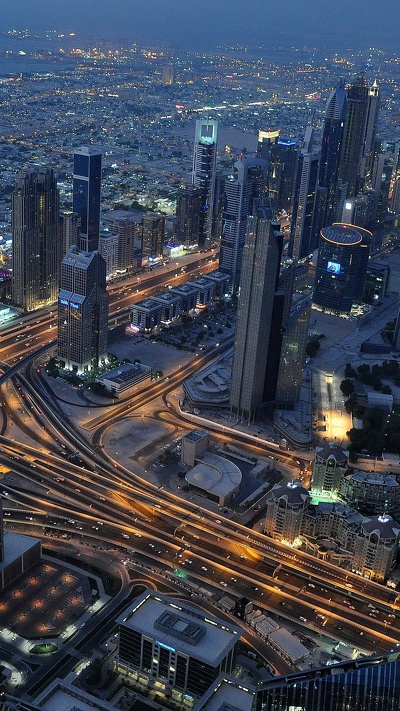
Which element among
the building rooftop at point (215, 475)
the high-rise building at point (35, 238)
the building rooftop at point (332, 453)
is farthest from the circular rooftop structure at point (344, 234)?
the building rooftop at point (215, 475)

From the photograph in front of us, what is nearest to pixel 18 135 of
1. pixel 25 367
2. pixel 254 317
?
pixel 25 367

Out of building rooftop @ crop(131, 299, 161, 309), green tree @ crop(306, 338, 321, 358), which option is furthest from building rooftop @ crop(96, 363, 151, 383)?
green tree @ crop(306, 338, 321, 358)

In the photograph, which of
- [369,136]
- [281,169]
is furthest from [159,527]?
[369,136]

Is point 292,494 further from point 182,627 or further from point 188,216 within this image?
point 188,216

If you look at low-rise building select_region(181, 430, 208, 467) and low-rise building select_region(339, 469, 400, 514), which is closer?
low-rise building select_region(339, 469, 400, 514)

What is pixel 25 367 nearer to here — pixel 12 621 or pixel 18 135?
pixel 12 621

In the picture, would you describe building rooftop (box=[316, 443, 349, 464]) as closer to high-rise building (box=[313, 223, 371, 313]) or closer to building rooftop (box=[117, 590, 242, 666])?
building rooftop (box=[117, 590, 242, 666])
